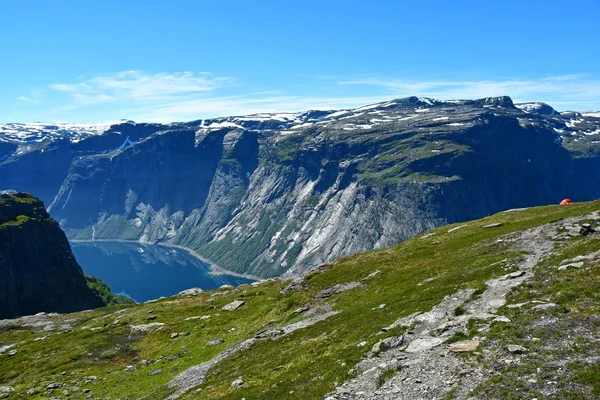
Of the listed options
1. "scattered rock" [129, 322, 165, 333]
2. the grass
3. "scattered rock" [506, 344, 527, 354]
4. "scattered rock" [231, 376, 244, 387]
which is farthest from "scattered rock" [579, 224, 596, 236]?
"scattered rock" [129, 322, 165, 333]

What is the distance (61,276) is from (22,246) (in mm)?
21821

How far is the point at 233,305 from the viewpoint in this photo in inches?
2837

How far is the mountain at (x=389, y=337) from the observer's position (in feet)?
71.8

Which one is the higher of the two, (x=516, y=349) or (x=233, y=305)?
(x=516, y=349)

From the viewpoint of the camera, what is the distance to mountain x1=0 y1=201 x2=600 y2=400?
21891 mm

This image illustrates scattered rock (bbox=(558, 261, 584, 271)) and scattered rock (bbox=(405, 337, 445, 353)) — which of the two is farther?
scattered rock (bbox=(558, 261, 584, 271))

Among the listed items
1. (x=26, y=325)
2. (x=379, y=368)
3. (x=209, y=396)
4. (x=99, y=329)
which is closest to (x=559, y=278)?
(x=379, y=368)

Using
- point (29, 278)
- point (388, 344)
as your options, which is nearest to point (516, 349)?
point (388, 344)

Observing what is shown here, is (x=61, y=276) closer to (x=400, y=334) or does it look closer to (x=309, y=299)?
(x=309, y=299)

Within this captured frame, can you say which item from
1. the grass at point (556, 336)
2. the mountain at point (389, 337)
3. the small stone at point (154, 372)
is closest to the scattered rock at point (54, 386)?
the mountain at point (389, 337)

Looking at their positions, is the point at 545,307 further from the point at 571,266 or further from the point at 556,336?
the point at 571,266

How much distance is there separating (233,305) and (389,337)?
47.2m

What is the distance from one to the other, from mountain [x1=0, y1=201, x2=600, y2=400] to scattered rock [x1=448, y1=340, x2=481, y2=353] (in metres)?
0.08

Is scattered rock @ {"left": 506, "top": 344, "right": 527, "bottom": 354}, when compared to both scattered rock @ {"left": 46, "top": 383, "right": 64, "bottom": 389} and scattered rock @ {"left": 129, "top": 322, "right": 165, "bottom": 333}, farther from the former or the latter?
scattered rock @ {"left": 129, "top": 322, "right": 165, "bottom": 333}
